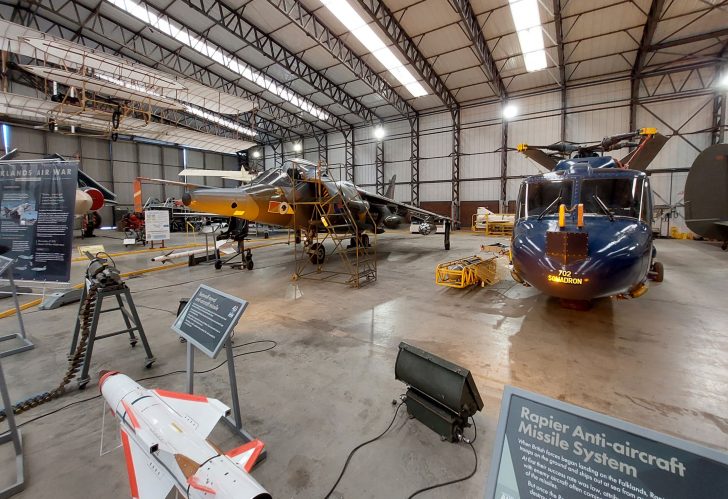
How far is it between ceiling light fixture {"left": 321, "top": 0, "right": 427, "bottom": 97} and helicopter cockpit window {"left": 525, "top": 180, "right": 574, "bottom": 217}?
12015 millimetres

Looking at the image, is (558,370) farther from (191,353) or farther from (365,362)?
(191,353)

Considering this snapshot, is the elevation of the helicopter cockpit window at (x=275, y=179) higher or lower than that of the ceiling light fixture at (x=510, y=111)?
lower

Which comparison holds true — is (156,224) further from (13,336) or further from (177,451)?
(177,451)

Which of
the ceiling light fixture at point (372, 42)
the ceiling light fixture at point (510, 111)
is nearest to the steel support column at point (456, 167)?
the ceiling light fixture at point (510, 111)

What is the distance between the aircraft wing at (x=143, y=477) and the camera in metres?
1.66

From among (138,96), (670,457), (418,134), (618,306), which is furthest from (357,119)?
(670,457)

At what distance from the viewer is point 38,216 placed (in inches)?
178

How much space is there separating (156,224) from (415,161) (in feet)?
65.4

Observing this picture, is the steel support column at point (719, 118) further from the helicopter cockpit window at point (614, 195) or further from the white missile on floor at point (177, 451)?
the white missile on floor at point (177, 451)

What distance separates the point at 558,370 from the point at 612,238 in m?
1.87

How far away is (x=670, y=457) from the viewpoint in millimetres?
1029

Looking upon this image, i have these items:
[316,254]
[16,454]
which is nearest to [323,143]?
[316,254]

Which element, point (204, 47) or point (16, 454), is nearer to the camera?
point (16, 454)

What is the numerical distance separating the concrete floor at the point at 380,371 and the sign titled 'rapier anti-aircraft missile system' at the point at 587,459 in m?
1.09
